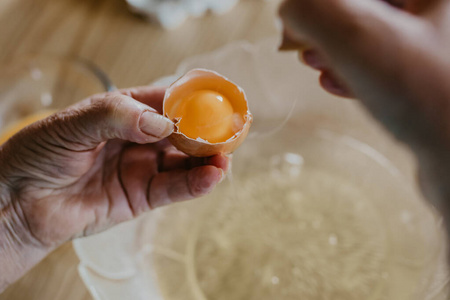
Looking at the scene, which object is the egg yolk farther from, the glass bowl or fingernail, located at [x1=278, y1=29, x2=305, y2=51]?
the glass bowl

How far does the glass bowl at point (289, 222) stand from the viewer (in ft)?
3.61

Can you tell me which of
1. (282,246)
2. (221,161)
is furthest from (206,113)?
(282,246)

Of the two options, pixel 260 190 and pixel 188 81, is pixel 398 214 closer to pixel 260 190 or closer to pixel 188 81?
pixel 260 190

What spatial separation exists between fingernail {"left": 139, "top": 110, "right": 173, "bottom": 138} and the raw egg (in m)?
0.03

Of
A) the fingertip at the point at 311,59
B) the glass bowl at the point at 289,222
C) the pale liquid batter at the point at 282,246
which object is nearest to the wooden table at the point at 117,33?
the glass bowl at the point at 289,222

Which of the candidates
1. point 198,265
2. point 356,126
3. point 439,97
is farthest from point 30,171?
point 356,126

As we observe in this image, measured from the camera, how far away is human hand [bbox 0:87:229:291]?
2.41ft

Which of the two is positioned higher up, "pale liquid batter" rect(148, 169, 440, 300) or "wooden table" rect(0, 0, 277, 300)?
"wooden table" rect(0, 0, 277, 300)

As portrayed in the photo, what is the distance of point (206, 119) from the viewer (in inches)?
30.2

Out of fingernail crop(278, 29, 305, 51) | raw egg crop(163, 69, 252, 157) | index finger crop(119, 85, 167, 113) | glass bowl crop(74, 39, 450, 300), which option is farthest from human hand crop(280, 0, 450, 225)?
glass bowl crop(74, 39, 450, 300)

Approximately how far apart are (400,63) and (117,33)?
107 cm

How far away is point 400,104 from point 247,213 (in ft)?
2.50

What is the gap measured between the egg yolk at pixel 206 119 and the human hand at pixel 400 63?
0.27 meters

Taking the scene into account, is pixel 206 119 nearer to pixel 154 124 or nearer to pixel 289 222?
pixel 154 124
